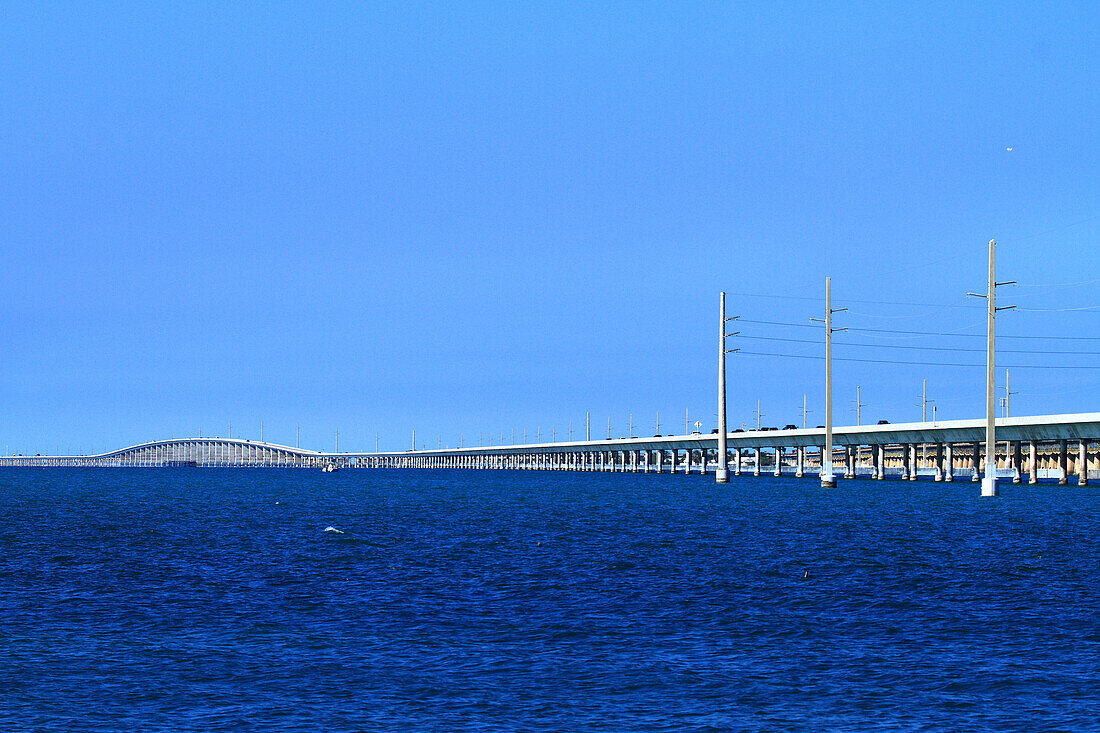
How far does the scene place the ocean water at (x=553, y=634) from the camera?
71.9ft

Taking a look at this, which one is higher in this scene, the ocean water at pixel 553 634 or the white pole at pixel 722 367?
the white pole at pixel 722 367

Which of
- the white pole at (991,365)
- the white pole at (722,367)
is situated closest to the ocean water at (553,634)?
the white pole at (991,365)

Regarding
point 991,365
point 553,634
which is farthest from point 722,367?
point 553,634

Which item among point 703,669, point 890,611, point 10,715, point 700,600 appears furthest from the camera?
point 700,600

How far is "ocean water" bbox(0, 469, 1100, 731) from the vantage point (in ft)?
71.9

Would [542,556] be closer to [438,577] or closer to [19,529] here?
[438,577]

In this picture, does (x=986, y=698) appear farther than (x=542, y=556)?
No

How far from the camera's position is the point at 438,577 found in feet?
141

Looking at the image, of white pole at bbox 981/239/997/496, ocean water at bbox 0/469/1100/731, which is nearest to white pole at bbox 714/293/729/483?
white pole at bbox 981/239/997/496

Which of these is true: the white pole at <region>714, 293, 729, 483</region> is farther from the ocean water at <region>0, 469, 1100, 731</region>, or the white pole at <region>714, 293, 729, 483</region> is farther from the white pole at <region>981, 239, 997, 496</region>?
the ocean water at <region>0, 469, 1100, 731</region>

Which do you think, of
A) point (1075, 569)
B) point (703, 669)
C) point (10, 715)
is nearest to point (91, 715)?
point (10, 715)

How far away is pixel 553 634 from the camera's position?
98.1 feet

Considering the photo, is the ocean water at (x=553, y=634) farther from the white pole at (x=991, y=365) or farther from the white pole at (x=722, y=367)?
the white pole at (x=722, y=367)

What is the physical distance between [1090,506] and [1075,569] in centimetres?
6285
